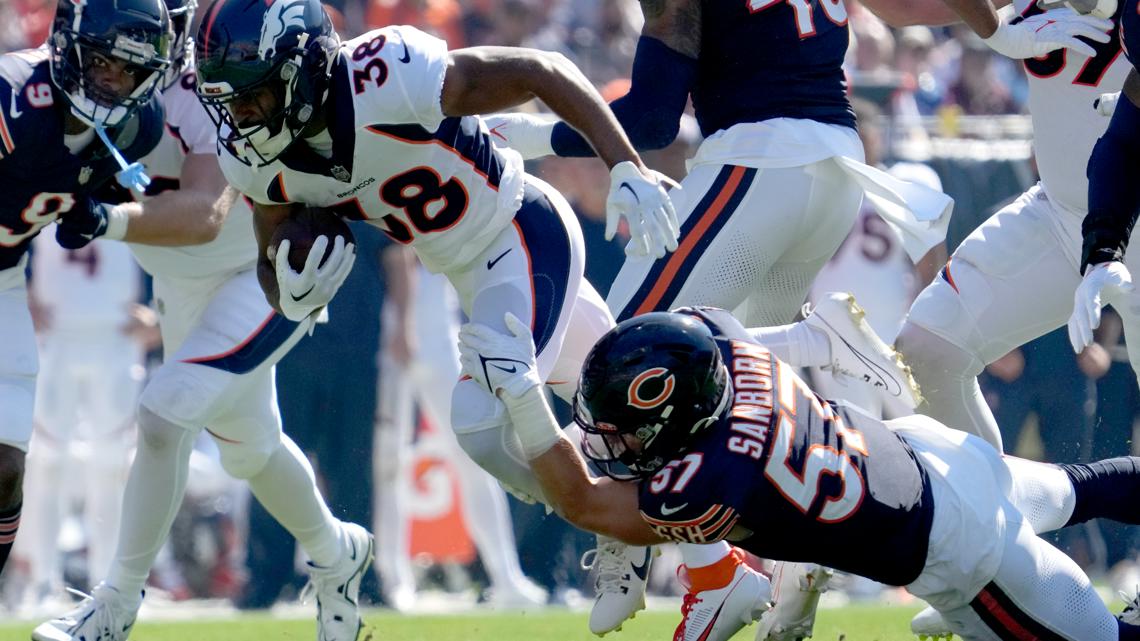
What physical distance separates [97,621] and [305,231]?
5.06 feet

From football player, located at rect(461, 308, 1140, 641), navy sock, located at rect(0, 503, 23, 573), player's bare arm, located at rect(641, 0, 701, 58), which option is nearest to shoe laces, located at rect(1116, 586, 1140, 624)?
football player, located at rect(461, 308, 1140, 641)

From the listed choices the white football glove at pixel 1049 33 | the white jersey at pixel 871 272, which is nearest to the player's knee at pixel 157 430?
the white football glove at pixel 1049 33

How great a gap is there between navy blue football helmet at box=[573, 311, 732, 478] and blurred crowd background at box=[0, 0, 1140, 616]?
3.97 m

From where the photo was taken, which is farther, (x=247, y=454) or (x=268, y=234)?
(x=247, y=454)

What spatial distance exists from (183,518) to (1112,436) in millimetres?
4711

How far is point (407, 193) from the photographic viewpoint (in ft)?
14.5

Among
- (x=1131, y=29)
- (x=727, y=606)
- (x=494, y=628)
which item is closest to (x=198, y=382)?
(x=727, y=606)

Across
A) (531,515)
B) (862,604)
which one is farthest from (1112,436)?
(531,515)

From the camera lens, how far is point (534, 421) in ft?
13.1

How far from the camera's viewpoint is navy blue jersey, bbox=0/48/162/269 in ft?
16.0

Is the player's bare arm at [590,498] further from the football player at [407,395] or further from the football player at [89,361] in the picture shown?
the football player at [89,361]

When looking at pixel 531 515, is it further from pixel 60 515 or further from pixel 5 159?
pixel 5 159

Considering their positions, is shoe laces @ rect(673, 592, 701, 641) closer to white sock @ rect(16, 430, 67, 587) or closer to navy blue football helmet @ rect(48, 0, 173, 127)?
navy blue football helmet @ rect(48, 0, 173, 127)

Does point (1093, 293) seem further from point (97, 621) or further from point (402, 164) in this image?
point (97, 621)
